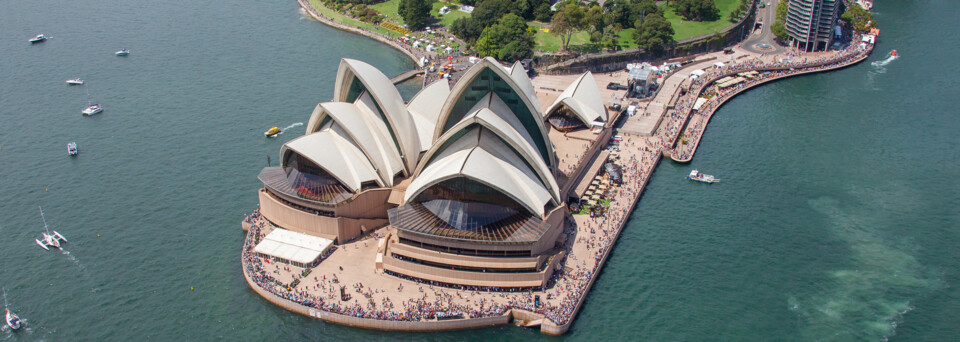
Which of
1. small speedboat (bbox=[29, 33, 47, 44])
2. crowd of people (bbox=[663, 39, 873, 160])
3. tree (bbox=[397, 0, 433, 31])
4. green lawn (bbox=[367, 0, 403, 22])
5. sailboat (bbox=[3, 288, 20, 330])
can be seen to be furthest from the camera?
green lawn (bbox=[367, 0, 403, 22])

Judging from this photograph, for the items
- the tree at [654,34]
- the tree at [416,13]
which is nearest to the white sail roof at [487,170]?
the tree at [654,34]

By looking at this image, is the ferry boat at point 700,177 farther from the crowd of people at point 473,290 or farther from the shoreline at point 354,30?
the shoreline at point 354,30

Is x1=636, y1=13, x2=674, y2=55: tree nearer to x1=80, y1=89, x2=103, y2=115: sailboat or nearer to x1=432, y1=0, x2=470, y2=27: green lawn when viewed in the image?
x1=432, y1=0, x2=470, y2=27: green lawn

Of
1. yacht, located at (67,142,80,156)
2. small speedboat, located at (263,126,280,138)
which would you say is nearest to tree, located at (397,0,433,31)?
small speedboat, located at (263,126,280,138)

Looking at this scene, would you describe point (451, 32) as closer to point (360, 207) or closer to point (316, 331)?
point (360, 207)

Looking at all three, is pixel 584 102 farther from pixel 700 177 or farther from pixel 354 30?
pixel 354 30
